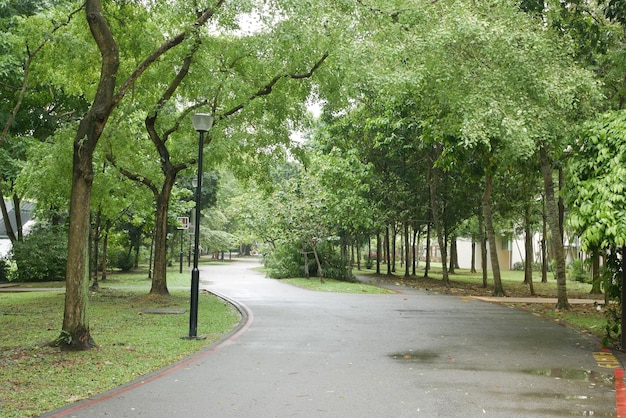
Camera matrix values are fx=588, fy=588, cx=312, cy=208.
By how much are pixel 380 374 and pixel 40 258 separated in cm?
2387

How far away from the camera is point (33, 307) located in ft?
54.7

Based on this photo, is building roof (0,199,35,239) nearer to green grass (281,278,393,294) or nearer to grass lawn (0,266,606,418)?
green grass (281,278,393,294)

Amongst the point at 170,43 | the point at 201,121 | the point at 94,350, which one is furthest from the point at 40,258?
the point at 94,350

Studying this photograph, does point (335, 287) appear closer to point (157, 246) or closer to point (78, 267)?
point (157, 246)

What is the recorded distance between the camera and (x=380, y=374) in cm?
839

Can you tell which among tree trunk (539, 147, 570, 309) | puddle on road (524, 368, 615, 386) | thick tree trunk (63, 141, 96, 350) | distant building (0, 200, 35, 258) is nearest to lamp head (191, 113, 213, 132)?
thick tree trunk (63, 141, 96, 350)

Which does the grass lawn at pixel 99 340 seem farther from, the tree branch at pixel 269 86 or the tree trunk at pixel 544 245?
the tree trunk at pixel 544 245

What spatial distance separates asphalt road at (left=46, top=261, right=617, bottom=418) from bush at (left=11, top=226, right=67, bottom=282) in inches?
669

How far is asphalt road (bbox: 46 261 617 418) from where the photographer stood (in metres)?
6.59

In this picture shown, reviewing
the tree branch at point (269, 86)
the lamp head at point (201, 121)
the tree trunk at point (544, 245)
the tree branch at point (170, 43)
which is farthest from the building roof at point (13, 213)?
the lamp head at point (201, 121)

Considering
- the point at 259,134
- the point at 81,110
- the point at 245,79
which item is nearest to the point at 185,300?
the point at 259,134

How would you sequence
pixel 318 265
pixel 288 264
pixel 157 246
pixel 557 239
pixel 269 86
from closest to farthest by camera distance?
pixel 269 86
pixel 557 239
pixel 157 246
pixel 318 265
pixel 288 264

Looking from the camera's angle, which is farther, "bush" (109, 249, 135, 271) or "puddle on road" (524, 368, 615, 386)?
"bush" (109, 249, 135, 271)

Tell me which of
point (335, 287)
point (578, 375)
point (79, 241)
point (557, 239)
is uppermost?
point (557, 239)
